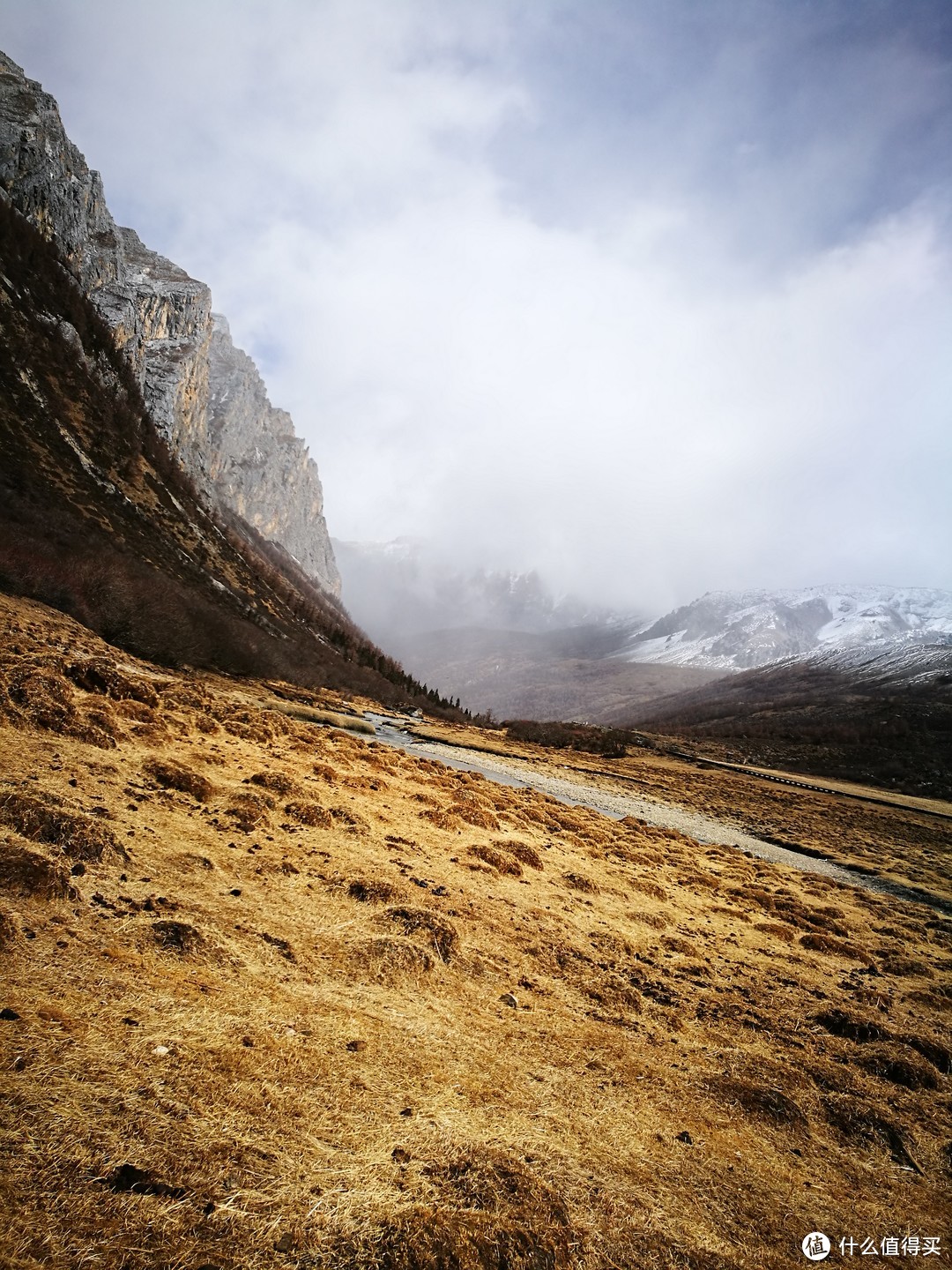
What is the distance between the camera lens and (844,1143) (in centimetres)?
645

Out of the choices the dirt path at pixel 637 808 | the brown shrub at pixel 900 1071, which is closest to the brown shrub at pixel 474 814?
the brown shrub at pixel 900 1071

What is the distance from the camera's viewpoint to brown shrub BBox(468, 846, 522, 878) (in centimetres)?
1292

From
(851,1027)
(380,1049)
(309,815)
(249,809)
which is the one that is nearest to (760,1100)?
(851,1027)

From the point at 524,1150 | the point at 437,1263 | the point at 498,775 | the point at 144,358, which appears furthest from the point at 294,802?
the point at 144,358

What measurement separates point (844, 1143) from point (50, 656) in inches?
704

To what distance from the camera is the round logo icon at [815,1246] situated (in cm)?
488

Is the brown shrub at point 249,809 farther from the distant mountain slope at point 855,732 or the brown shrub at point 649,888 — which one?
the distant mountain slope at point 855,732

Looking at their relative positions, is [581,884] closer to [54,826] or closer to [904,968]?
[904,968]

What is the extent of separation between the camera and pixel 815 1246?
16.4ft

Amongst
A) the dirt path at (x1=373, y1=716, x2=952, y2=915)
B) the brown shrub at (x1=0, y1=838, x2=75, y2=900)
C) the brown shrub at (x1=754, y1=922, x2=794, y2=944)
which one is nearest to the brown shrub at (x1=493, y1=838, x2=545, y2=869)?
Answer: the brown shrub at (x1=754, y1=922, x2=794, y2=944)

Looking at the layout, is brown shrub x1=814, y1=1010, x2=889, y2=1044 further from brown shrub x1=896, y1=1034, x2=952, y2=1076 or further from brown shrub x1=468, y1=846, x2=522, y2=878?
brown shrub x1=468, y1=846, x2=522, y2=878

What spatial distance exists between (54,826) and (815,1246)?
958 centimetres

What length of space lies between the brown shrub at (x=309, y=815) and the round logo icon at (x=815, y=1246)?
9.47 metres

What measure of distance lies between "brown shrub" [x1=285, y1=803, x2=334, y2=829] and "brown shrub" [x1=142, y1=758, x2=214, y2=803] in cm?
177
